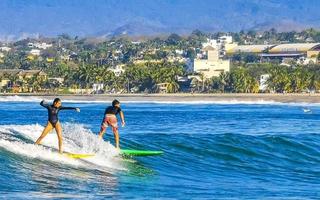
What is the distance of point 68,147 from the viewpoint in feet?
78.8

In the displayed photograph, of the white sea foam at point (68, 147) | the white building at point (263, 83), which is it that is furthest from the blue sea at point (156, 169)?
the white building at point (263, 83)

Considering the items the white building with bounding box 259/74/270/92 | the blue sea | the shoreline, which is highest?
the blue sea

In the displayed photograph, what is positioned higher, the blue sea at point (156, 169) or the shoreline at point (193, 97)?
A: the blue sea at point (156, 169)

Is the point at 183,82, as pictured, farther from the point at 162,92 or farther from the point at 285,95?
the point at 285,95

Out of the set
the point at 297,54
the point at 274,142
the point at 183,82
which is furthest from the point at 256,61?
the point at 274,142

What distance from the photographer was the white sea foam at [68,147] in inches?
888

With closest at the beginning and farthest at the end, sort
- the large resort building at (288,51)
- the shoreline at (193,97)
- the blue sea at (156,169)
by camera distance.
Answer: the blue sea at (156,169)
the shoreline at (193,97)
the large resort building at (288,51)

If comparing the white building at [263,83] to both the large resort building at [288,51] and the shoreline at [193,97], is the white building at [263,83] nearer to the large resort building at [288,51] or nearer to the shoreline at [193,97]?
the shoreline at [193,97]

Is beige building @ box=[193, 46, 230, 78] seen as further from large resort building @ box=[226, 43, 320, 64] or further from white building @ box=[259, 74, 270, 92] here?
large resort building @ box=[226, 43, 320, 64]

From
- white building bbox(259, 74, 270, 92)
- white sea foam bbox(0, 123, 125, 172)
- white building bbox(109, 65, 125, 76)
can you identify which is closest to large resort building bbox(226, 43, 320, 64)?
white building bbox(109, 65, 125, 76)

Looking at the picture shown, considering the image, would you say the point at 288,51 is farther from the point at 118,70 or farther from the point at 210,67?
the point at 118,70

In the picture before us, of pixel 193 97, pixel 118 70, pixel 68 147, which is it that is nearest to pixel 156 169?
pixel 68 147

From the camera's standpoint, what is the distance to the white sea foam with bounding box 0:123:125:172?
74.0 ft

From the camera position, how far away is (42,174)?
21.1 meters
